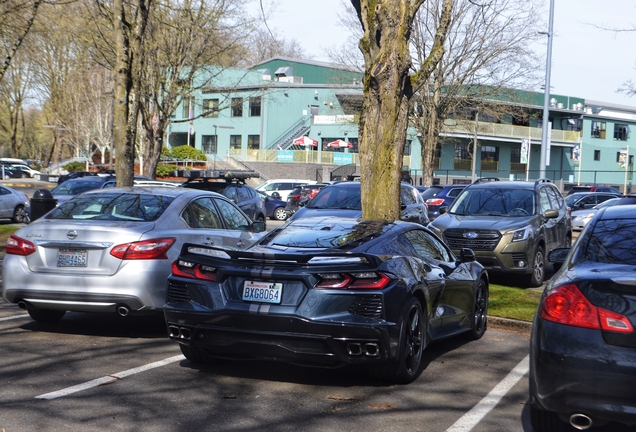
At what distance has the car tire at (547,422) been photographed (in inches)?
204

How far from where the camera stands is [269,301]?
623 cm

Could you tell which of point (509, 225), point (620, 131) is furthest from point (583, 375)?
point (620, 131)

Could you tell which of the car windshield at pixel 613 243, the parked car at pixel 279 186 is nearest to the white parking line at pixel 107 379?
the car windshield at pixel 613 243

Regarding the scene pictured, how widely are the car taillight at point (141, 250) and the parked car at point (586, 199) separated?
93.9 ft

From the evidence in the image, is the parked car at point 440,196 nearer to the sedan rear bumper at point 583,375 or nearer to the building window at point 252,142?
the sedan rear bumper at point 583,375

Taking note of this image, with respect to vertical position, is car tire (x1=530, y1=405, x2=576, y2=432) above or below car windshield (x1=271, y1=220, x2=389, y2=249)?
below

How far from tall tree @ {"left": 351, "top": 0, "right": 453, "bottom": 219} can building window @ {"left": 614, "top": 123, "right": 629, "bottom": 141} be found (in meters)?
66.9

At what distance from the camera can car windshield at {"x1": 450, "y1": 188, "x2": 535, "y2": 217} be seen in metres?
14.4

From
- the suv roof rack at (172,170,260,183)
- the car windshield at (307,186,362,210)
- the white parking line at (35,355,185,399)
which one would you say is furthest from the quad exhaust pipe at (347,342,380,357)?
the suv roof rack at (172,170,260,183)

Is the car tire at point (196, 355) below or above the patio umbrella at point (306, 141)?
below

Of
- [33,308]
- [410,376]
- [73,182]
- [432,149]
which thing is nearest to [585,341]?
[410,376]

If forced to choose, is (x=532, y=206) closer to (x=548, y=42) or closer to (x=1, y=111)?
(x=548, y=42)

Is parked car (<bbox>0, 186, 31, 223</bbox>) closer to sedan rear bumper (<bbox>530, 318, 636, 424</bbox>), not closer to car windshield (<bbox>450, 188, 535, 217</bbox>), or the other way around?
car windshield (<bbox>450, 188, 535, 217</bbox>)

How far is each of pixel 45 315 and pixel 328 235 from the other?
12.1 feet
